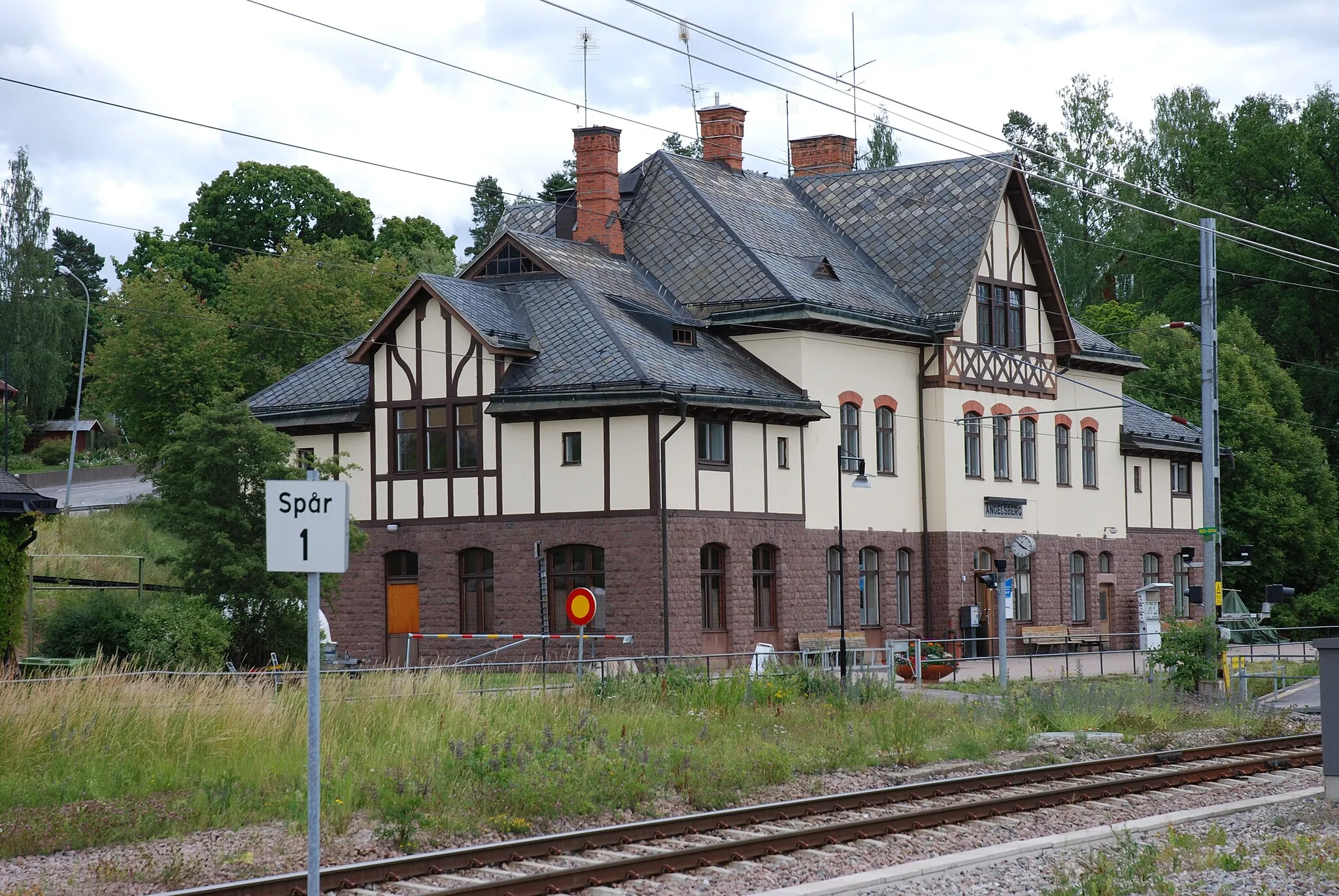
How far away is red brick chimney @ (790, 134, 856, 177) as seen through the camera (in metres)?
49.7

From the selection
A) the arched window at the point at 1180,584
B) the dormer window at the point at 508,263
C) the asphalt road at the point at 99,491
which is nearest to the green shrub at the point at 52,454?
the asphalt road at the point at 99,491

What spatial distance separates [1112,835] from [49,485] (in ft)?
203

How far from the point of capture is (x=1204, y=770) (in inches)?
781

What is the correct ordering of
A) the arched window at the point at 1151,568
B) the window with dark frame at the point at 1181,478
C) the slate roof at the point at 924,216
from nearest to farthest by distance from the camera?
the slate roof at the point at 924,216 → the arched window at the point at 1151,568 → the window with dark frame at the point at 1181,478

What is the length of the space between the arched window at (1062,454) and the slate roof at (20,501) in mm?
27244

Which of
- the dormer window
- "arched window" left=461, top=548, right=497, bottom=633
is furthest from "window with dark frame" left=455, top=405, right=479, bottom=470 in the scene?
the dormer window

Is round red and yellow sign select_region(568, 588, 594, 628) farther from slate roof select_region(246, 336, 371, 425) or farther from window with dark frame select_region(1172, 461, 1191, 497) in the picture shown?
window with dark frame select_region(1172, 461, 1191, 497)

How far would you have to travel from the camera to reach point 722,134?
151ft

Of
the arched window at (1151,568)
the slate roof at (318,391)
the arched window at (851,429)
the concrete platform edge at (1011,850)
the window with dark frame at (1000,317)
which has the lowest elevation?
the concrete platform edge at (1011,850)

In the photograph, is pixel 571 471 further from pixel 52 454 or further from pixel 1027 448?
pixel 52 454

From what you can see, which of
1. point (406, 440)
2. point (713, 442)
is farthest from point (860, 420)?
point (406, 440)

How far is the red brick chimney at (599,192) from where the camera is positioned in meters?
41.4

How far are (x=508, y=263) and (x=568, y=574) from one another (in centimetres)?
818

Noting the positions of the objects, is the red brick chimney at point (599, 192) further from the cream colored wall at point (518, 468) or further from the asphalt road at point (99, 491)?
the asphalt road at point (99, 491)
